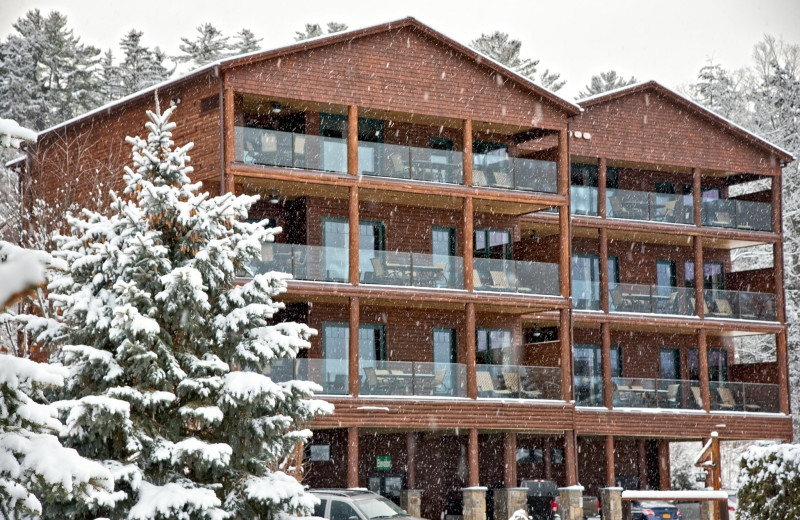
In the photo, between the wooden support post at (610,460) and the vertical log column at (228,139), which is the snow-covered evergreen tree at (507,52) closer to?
the wooden support post at (610,460)

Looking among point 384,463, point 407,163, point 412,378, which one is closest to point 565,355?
point 412,378

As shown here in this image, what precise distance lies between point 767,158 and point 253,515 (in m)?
28.2

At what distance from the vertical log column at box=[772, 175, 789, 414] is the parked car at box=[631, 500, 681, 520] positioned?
895 cm

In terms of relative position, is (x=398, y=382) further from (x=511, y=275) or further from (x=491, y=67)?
(x=491, y=67)

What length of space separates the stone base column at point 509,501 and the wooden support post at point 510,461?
0.80 ft

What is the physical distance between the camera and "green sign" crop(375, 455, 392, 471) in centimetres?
3106

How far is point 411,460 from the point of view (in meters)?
31.3

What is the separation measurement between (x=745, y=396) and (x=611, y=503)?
6124mm

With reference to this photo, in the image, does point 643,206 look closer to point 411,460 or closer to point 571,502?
point 571,502

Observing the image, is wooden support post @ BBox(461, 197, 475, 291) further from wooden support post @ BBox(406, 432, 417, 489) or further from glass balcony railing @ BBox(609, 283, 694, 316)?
glass balcony railing @ BBox(609, 283, 694, 316)

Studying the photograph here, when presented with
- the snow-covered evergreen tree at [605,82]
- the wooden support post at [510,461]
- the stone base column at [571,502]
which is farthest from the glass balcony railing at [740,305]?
the snow-covered evergreen tree at [605,82]

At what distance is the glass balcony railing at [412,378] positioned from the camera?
2802cm

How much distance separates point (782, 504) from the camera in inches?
508

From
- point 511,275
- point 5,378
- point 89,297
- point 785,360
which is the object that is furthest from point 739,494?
point 785,360
